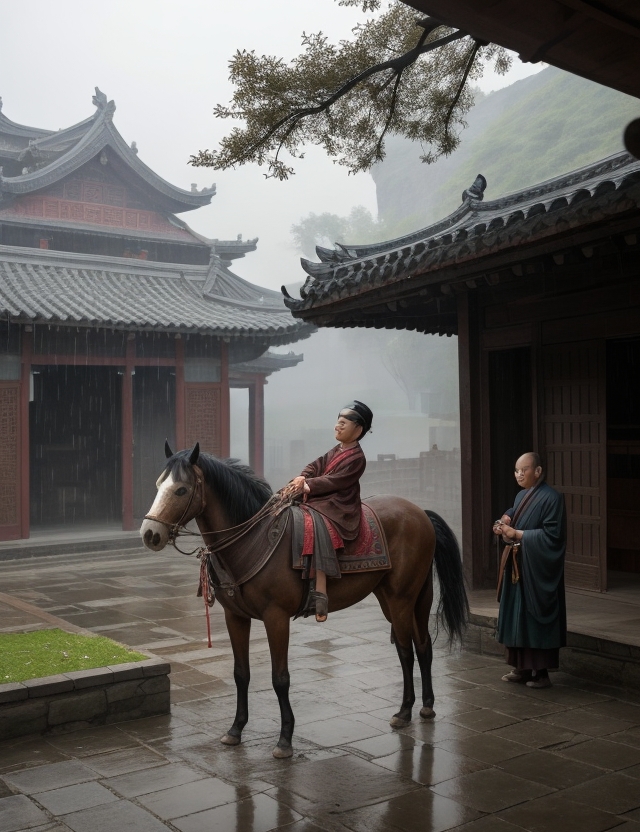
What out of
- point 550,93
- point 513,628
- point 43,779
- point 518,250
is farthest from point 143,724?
point 550,93

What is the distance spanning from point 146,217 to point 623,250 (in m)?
15.2

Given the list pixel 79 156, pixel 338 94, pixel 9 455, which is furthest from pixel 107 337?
pixel 338 94

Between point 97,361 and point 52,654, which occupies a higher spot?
point 97,361

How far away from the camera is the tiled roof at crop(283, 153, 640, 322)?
6207mm

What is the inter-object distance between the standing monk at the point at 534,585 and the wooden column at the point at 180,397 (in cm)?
1078

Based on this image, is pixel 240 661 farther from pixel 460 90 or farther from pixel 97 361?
pixel 97 361

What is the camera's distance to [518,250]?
23.1 feet

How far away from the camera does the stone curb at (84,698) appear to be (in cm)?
525

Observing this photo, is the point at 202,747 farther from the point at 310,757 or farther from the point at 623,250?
the point at 623,250

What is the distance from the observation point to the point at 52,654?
639 cm

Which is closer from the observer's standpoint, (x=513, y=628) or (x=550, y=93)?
(x=513, y=628)

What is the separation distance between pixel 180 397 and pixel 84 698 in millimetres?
11328

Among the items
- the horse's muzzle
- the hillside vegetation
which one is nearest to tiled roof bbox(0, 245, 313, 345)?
the horse's muzzle

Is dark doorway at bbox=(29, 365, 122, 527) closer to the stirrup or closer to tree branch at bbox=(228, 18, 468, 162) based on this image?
tree branch at bbox=(228, 18, 468, 162)
